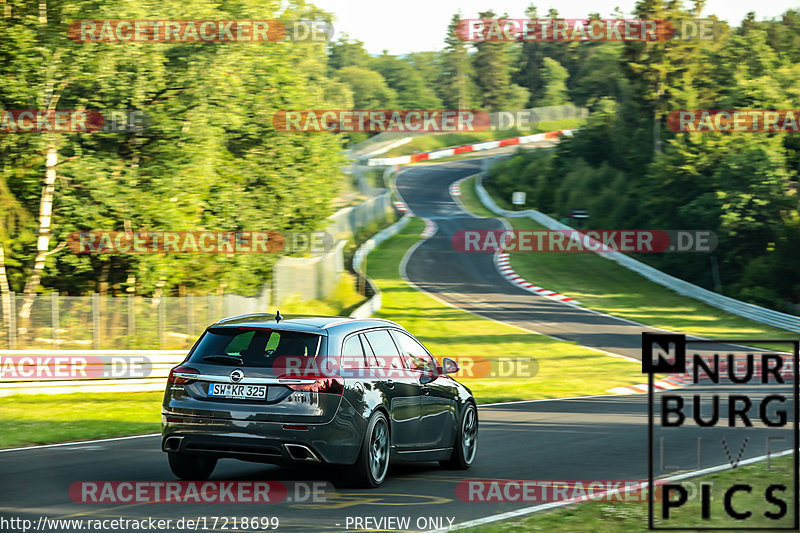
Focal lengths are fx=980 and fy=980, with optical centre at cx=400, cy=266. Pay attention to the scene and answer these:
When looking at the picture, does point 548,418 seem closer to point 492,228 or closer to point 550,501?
point 550,501

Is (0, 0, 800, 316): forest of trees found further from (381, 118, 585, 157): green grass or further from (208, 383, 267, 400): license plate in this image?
(381, 118, 585, 157): green grass

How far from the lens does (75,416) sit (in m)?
15.7

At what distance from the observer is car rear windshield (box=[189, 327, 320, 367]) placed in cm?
877

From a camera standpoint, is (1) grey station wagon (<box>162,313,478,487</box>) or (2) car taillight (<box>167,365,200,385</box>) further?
(2) car taillight (<box>167,365,200,385</box>)

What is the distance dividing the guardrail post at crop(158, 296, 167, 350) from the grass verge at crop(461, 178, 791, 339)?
18355 millimetres

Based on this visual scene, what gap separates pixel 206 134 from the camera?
2506 centimetres

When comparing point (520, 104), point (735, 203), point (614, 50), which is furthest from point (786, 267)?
point (520, 104)

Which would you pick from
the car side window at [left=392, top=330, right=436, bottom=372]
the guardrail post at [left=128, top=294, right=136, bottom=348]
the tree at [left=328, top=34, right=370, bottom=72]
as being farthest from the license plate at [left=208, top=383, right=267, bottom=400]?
the tree at [left=328, top=34, right=370, bottom=72]

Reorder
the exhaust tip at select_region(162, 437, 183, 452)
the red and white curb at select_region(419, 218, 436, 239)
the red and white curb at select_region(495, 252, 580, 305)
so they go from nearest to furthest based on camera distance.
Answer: the exhaust tip at select_region(162, 437, 183, 452) < the red and white curb at select_region(495, 252, 580, 305) < the red and white curb at select_region(419, 218, 436, 239)

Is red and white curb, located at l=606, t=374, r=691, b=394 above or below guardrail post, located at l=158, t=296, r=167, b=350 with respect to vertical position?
below

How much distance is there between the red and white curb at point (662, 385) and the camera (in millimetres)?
21234

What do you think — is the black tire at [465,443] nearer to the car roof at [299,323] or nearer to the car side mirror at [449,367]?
the car side mirror at [449,367]

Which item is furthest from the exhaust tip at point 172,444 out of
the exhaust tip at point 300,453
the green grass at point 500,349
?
the green grass at point 500,349

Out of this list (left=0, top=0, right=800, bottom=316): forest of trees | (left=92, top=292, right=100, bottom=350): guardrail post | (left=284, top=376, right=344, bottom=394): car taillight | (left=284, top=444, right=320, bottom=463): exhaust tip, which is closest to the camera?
(left=284, top=444, right=320, bottom=463): exhaust tip
